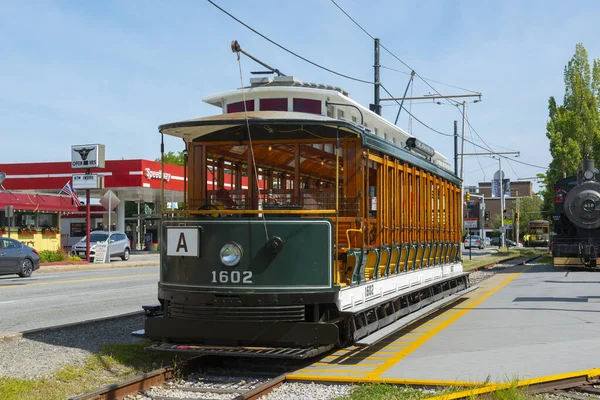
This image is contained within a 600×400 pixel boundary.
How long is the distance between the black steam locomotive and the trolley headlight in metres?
22.0

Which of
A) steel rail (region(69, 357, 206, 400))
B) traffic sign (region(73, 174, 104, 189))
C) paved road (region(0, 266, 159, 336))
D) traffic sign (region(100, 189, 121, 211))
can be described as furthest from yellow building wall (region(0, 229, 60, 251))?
steel rail (region(69, 357, 206, 400))

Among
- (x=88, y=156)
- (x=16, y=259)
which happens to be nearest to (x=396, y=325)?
(x=16, y=259)

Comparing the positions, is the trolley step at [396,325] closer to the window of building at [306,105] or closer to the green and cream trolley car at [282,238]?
the green and cream trolley car at [282,238]

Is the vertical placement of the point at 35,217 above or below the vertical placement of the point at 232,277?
above

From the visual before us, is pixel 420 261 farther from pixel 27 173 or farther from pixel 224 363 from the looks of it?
pixel 27 173

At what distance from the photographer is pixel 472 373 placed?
26.4 feet

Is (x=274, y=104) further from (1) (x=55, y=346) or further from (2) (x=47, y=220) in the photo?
(2) (x=47, y=220)

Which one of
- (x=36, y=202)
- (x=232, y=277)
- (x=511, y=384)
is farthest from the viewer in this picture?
(x=36, y=202)

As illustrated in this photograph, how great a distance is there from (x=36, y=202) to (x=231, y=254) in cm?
3566

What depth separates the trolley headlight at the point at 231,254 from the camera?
8.66 metres

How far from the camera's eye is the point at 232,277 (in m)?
8.67

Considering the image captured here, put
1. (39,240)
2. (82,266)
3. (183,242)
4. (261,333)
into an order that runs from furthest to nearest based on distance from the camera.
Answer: (39,240), (82,266), (183,242), (261,333)

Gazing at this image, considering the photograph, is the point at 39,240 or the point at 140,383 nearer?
the point at 140,383

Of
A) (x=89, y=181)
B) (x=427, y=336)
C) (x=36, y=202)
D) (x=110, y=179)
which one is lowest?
(x=427, y=336)
